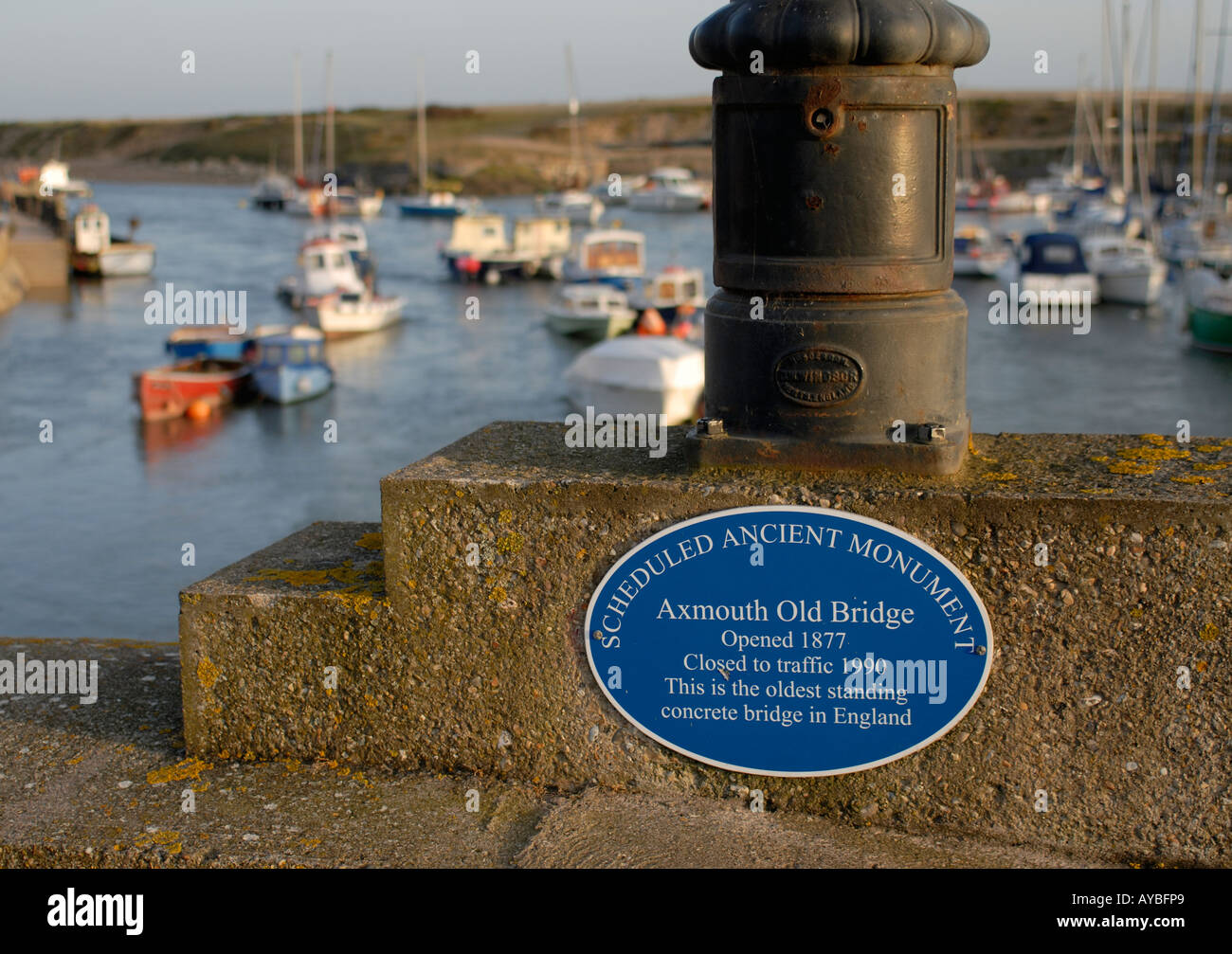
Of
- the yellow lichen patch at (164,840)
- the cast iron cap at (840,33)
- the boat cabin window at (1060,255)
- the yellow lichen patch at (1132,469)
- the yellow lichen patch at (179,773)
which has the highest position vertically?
the boat cabin window at (1060,255)

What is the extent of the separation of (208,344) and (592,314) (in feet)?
37.5

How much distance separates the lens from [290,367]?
110 feet

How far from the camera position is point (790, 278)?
13.1 ft

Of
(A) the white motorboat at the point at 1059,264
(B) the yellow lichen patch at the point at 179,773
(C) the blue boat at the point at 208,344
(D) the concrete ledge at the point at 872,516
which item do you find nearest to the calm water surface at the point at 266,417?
(A) the white motorboat at the point at 1059,264

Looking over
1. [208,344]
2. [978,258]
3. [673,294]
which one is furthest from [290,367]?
[978,258]

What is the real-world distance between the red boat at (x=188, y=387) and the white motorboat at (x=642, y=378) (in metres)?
9.12

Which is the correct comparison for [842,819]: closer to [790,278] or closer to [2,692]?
[790,278]

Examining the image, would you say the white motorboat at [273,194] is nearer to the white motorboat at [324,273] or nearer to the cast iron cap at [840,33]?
the white motorboat at [324,273]

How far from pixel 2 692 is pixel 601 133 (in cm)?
16132

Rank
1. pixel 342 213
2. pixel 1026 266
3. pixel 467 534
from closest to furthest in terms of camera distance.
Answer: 1. pixel 467 534
2. pixel 1026 266
3. pixel 342 213

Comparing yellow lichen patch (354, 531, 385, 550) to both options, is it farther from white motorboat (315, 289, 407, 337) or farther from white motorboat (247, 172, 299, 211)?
white motorboat (247, 172, 299, 211)

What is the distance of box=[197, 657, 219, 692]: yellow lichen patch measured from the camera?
14.1ft

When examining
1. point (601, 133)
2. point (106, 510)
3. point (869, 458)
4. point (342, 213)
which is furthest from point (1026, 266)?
point (601, 133)

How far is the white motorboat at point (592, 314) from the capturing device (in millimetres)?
41781
